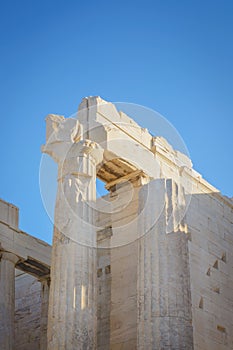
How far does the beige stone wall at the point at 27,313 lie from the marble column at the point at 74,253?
11.0 meters

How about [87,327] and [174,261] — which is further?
[174,261]

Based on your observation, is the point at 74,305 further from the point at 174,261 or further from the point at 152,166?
the point at 152,166

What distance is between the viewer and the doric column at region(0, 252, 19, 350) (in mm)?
24688

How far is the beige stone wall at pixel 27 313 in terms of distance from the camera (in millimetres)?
30359

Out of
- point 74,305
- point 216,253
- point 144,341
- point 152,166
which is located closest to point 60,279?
point 74,305

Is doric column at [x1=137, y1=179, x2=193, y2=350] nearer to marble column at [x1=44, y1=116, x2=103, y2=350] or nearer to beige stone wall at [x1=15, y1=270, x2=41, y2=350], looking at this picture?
marble column at [x1=44, y1=116, x2=103, y2=350]

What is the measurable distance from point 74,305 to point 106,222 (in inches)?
263

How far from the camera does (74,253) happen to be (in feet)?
63.5

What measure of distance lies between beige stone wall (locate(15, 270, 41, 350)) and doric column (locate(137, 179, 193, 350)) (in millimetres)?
9787

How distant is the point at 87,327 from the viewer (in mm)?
18641

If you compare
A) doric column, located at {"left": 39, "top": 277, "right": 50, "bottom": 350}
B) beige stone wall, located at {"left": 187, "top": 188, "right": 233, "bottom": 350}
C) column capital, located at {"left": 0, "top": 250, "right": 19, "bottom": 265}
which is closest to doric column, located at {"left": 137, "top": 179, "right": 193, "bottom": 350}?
beige stone wall, located at {"left": 187, "top": 188, "right": 233, "bottom": 350}

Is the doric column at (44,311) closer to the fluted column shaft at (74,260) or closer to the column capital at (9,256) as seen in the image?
the column capital at (9,256)

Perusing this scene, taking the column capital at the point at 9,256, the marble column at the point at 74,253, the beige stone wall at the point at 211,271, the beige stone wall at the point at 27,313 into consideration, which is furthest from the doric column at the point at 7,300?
the beige stone wall at the point at 211,271

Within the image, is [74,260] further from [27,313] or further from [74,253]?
[27,313]
